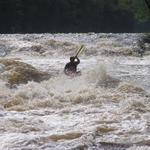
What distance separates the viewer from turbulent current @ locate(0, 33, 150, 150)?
10188mm

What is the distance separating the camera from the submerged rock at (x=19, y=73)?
16.5 m

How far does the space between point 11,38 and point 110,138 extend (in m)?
20.8

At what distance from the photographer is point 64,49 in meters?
25.8

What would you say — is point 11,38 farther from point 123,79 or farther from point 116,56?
point 123,79

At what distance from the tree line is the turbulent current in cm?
2140

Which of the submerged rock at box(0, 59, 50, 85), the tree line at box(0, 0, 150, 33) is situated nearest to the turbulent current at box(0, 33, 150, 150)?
the submerged rock at box(0, 59, 50, 85)

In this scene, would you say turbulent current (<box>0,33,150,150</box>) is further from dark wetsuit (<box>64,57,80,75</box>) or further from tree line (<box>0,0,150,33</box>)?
tree line (<box>0,0,150,33</box>)

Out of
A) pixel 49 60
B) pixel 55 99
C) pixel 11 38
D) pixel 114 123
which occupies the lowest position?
pixel 114 123

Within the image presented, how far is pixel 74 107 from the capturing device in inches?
509

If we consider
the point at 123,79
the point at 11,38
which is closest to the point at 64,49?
the point at 11,38

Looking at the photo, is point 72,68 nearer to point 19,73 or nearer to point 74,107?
point 19,73

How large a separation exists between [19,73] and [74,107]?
468 centimetres

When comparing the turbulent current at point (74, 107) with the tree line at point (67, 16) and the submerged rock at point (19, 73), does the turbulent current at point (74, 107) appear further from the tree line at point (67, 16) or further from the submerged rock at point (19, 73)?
the tree line at point (67, 16)

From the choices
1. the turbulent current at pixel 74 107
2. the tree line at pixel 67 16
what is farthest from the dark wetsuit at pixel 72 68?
the tree line at pixel 67 16
